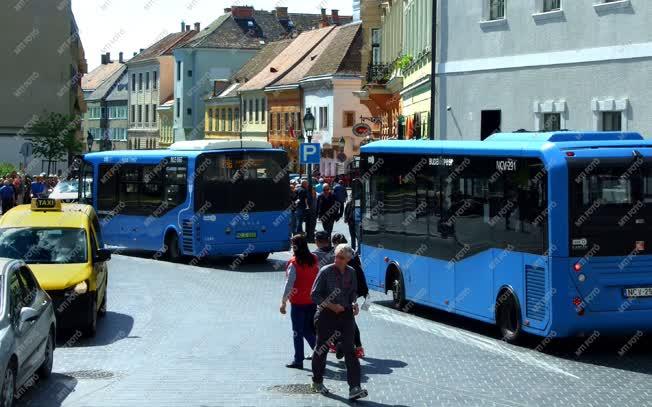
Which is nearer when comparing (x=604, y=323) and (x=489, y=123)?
(x=604, y=323)

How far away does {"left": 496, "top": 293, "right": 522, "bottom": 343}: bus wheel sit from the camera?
56.7 feet

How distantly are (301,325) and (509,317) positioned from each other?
147 inches

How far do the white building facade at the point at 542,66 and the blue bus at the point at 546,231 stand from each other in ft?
29.8

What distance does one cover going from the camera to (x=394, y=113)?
54.5 metres

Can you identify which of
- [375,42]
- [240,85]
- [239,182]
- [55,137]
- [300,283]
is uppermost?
[240,85]

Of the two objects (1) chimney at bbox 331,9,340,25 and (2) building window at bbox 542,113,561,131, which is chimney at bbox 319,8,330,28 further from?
(2) building window at bbox 542,113,561,131

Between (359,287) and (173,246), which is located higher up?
(359,287)

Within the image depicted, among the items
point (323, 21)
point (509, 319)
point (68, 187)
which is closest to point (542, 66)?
point (509, 319)

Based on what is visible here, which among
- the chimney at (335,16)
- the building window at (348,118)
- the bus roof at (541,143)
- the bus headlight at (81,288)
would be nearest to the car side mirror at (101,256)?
the bus headlight at (81,288)

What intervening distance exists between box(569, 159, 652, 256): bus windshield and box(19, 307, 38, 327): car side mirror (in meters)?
6.73

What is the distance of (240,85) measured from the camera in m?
119

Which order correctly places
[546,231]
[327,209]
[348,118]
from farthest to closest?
1. [348,118]
2. [327,209]
3. [546,231]

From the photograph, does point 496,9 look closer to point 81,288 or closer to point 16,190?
point 81,288

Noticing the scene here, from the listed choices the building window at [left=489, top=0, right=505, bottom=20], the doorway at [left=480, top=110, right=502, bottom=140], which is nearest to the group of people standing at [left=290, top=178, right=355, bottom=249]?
the doorway at [left=480, top=110, right=502, bottom=140]
